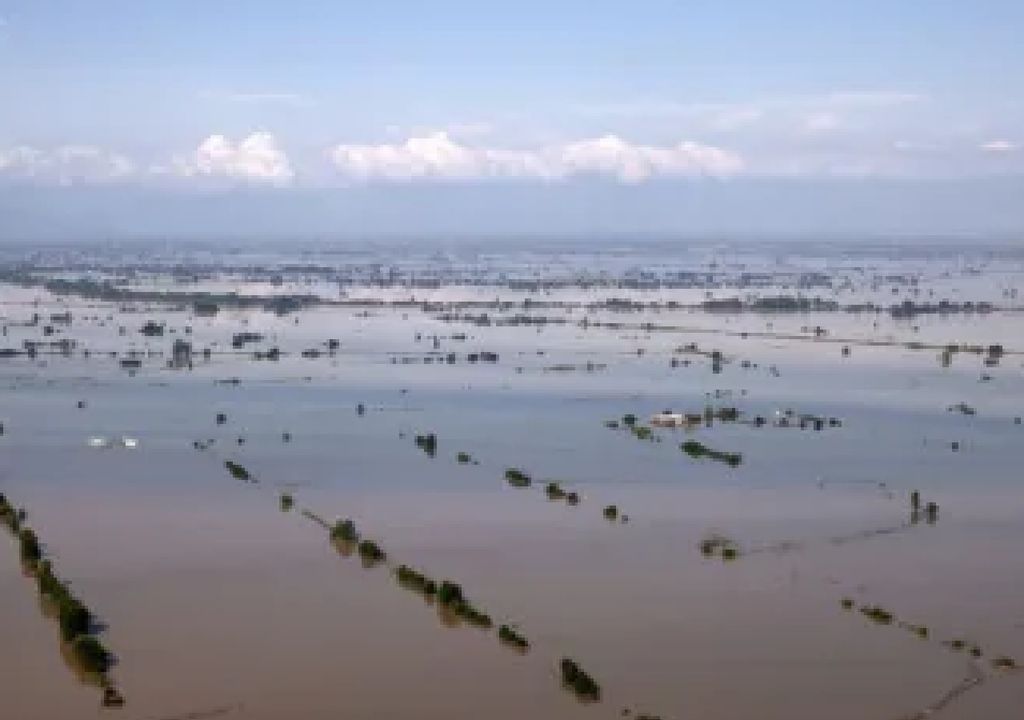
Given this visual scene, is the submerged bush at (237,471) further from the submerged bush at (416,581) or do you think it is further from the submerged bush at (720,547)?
the submerged bush at (720,547)

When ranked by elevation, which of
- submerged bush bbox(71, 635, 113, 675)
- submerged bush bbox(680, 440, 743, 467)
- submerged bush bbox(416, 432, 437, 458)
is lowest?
submerged bush bbox(71, 635, 113, 675)

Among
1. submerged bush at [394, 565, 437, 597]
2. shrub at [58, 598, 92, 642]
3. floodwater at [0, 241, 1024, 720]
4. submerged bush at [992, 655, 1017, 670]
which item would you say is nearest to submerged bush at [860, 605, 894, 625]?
floodwater at [0, 241, 1024, 720]

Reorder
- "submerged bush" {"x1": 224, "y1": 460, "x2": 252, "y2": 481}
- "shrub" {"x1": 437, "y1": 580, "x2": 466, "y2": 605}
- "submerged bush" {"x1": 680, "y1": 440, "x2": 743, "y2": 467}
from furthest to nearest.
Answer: "submerged bush" {"x1": 680, "y1": 440, "x2": 743, "y2": 467} → "submerged bush" {"x1": 224, "y1": 460, "x2": 252, "y2": 481} → "shrub" {"x1": 437, "y1": 580, "x2": 466, "y2": 605}

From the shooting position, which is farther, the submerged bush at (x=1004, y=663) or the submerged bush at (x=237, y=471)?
the submerged bush at (x=237, y=471)

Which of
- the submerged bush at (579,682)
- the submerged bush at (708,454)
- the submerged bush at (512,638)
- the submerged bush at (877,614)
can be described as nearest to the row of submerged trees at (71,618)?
the submerged bush at (512,638)

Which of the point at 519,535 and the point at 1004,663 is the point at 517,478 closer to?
the point at 519,535

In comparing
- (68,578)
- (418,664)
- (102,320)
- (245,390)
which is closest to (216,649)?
(418,664)

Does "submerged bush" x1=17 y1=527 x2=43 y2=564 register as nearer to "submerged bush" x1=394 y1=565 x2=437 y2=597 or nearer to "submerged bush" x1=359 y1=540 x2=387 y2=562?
"submerged bush" x1=359 y1=540 x2=387 y2=562
